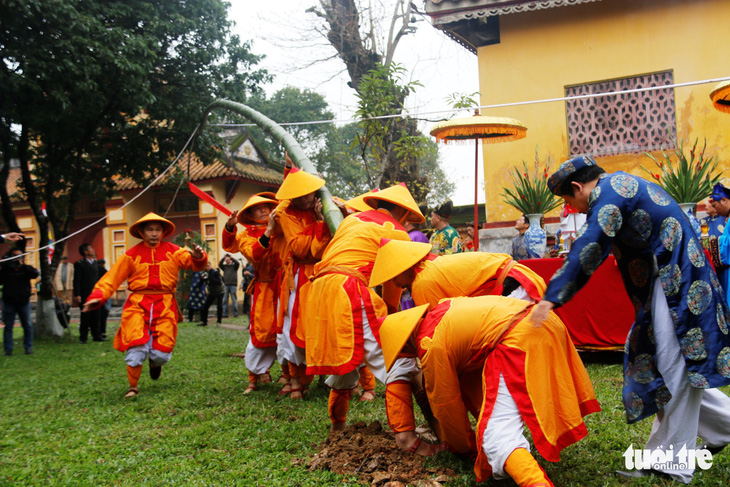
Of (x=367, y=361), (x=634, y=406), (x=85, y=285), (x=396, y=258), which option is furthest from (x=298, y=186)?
(x=85, y=285)

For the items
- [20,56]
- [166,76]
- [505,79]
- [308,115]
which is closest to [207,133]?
[166,76]

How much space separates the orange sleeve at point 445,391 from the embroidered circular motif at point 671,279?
1063 mm

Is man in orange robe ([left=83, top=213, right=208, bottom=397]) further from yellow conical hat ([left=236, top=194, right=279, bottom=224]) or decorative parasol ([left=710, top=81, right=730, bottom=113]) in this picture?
decorative parasol ([left=710, top=81, right=730, bottom=113])

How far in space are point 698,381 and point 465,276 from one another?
1.18 meters

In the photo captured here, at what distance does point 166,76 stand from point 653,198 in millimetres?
10203

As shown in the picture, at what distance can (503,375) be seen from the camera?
9.08ft

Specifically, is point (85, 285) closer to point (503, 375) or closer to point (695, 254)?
point (503, 375)

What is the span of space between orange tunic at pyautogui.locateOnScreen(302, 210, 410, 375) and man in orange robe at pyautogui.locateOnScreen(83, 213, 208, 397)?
102 inches

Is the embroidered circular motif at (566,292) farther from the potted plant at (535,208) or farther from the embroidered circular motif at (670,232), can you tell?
the potted plant at (535,208)

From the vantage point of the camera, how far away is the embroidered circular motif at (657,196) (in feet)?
9.56

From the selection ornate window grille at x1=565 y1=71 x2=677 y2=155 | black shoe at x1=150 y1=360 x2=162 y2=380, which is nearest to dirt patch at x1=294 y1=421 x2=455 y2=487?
black shoe at x1=150 y1=360 x2=162 y2=380

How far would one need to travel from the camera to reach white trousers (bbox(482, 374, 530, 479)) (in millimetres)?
2652

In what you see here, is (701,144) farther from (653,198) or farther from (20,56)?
(20,56)

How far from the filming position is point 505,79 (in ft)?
30.6
